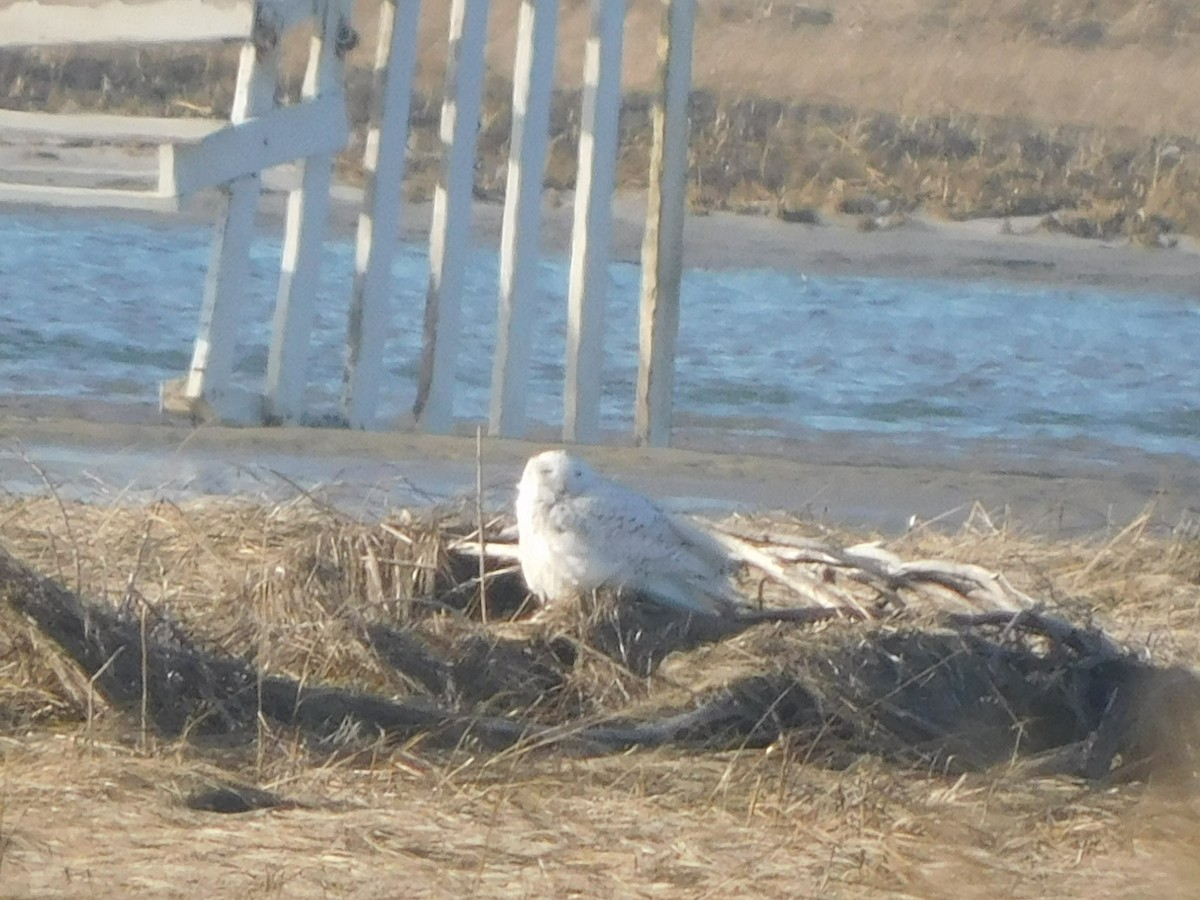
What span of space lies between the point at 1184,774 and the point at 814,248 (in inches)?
672

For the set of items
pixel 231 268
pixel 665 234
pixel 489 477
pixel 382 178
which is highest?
pixel 382 178

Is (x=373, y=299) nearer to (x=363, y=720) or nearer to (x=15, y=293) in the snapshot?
(x=363, y=720)

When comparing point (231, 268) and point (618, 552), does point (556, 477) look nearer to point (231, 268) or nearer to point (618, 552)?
point (618, 552)

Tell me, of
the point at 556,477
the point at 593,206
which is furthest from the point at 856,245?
the point at 556,477

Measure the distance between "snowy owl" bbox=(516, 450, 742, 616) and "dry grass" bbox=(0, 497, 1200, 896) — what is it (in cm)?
25

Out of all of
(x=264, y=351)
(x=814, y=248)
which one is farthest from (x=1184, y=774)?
(x=814, y=248)

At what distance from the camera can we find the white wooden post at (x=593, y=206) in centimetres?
879

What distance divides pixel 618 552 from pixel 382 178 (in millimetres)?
3383

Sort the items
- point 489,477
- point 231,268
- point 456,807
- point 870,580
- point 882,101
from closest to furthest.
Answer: point 456,807
point 870,580
point 489,477
point 231,268
point 882,101

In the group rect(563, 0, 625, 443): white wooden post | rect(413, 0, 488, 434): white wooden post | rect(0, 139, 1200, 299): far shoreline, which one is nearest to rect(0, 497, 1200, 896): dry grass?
rect(413, 0, 488, 434): white wooden post

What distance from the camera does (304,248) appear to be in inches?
328

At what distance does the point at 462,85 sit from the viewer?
8.48 meters

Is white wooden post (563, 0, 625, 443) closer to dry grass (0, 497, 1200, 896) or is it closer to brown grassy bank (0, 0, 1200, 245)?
dry grass (0, 497, 1200, 896)

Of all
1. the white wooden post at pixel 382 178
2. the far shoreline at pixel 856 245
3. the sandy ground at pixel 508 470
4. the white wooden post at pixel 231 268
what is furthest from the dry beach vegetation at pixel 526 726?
the far shoreline at pixel 856 245
